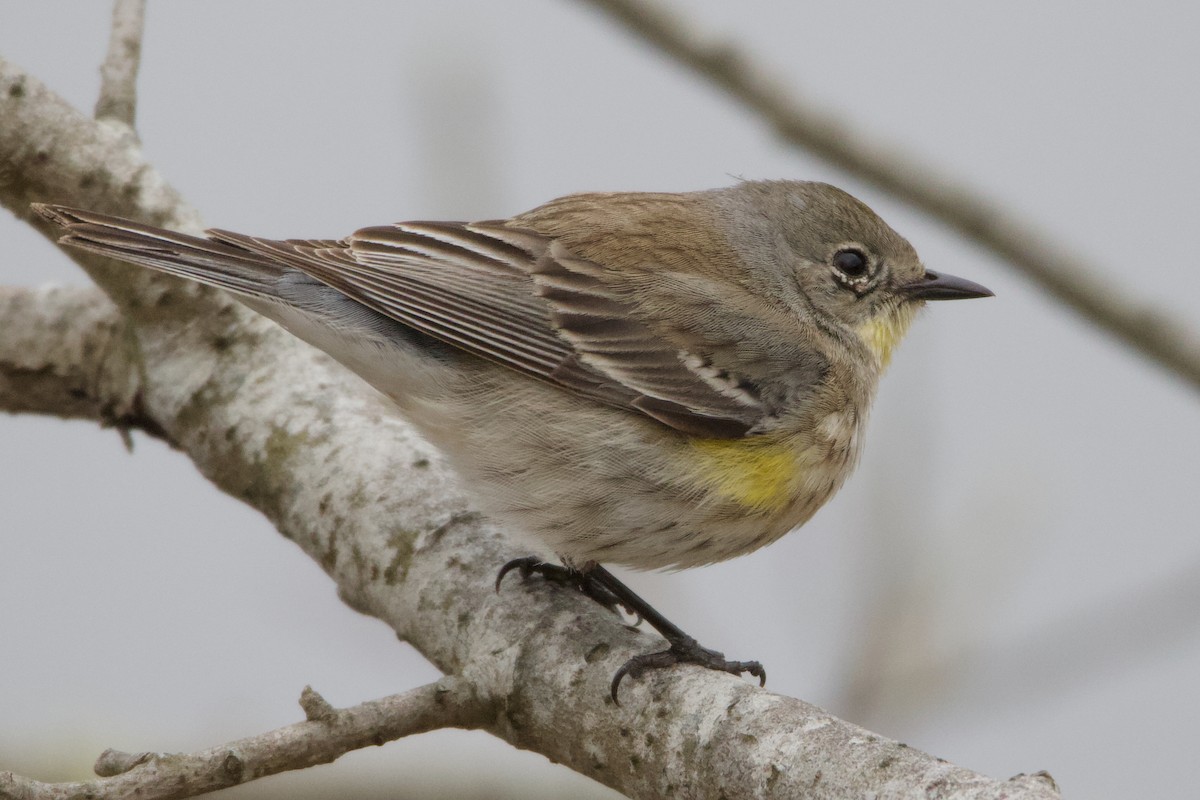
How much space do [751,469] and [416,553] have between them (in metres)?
1.17

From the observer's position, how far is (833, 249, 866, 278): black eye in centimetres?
511

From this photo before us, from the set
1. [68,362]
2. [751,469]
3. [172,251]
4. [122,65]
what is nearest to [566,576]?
[751,469]

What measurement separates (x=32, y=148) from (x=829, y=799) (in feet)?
12.0

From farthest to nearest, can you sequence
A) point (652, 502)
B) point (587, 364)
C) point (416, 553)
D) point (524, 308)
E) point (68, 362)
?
point (68, 362)
point (524, 308)
point (587, 364)
point (652, 502)
point (416, 553)

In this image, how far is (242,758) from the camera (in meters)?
2.67

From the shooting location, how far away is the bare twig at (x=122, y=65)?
15.9 ft

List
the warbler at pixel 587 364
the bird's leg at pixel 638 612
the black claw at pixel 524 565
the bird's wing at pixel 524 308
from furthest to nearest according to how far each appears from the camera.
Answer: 1. the bird's wing at pixel 524 308
2. the warbler at pixel 587 364
3. the black claw at pixel 524 565
4. the bird's leg at pixel 638 612

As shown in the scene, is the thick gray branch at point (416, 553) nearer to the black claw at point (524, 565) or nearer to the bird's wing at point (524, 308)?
the black claw at point (524, 565)

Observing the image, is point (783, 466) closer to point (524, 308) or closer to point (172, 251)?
point (524, 308)

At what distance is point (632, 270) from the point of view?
4484 mm

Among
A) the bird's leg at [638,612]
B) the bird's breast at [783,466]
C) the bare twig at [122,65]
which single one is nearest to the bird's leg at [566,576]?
the bird's leg at [638,612]

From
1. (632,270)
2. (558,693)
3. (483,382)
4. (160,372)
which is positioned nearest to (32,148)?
(160,372)

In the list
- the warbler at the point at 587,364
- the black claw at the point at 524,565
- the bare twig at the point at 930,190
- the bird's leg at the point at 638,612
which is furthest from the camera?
the warbler at the point at 587,364

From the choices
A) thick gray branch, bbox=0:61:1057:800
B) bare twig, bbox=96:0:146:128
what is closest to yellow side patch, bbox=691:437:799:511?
thick gray branch, bbox=0:61:1057:800
